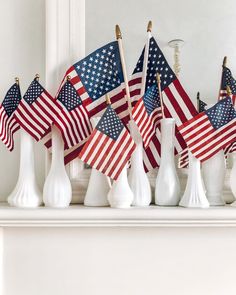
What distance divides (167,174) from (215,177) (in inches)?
5.8

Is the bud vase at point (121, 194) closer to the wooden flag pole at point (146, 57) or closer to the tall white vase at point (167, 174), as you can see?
the tall white vase at point (167, 174)

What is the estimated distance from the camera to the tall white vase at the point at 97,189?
1.10 metres

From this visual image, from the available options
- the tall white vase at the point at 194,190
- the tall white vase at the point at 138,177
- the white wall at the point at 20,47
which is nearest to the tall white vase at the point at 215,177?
the tall white vase at the point at 194,190

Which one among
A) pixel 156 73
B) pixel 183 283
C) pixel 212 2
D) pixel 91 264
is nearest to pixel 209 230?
pixel 183 283

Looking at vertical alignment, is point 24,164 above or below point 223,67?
below

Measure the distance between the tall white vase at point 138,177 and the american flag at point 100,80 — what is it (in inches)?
3.2

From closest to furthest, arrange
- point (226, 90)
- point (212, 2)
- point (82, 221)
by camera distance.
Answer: point (82, 221) < point (226, 90) < point (212, 2)

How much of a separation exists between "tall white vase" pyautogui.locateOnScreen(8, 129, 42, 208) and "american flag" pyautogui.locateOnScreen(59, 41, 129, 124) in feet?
0.71

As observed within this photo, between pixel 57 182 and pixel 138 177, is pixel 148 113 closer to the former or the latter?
pixel 138 177

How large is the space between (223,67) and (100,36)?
408mm

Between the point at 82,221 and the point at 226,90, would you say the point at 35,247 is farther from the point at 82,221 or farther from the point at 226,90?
the point at 226,90

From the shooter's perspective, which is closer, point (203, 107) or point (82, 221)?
point (82, 221)

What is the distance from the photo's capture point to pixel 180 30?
123 cm

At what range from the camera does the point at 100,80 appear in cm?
116
